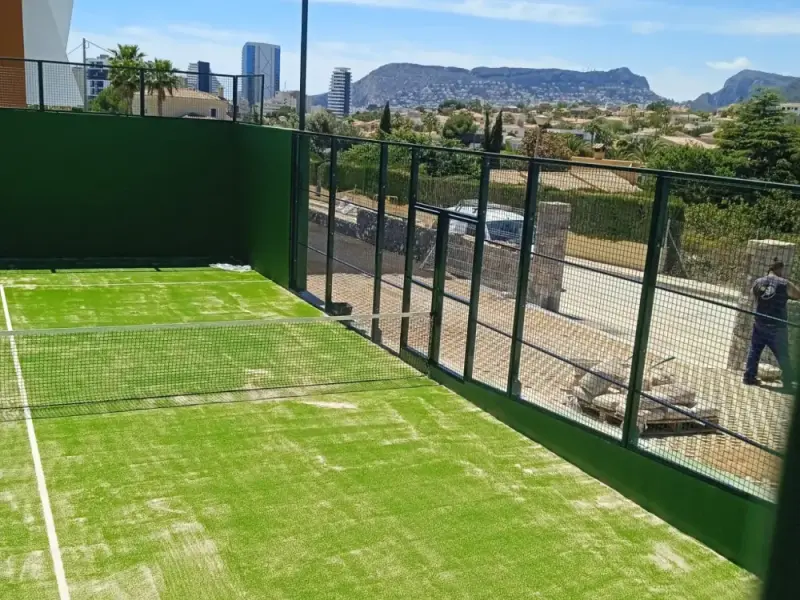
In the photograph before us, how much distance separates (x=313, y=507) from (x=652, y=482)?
2.67 m

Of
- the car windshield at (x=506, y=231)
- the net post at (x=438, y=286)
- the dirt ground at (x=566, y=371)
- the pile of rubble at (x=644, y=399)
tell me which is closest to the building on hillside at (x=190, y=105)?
the dirt ground at (x=566, y=371)

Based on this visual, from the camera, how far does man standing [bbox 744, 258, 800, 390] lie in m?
5.57

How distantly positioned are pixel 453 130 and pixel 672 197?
78.9 meters

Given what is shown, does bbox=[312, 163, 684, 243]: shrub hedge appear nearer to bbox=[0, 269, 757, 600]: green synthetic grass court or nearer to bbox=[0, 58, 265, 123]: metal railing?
bbox=[0, 269, 757, 600]: green synthetic grass court

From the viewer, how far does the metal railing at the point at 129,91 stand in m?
16.2

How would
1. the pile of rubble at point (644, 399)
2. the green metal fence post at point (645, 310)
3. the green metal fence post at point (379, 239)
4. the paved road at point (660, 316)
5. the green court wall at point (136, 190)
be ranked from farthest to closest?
the green court wall at point (136, 190) < the green metal fence post at point (379, 239) < the green metal fence post at point (645, 310) < the pile of rubble at point (644, 399) < the paved road at point (660, 316)

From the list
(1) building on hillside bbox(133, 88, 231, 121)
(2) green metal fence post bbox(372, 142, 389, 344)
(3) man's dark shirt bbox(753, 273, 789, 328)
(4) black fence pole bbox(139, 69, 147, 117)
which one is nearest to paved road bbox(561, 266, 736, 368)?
(3) man's dark shirt bbox(753, 273, 789, 328)

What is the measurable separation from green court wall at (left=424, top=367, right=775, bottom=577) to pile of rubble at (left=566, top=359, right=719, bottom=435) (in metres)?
0.25

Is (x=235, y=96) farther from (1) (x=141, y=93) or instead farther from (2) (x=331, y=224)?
(2) (x=331, y=224)

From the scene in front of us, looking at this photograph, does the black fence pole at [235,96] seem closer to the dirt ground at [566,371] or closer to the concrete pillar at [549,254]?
the dirt ground at [566,371]

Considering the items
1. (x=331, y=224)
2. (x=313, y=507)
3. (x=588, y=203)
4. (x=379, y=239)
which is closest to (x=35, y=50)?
(x=331, y=224)

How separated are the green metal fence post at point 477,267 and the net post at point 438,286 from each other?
2.02 ft

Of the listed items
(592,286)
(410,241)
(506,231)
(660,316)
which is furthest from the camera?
(410,241)

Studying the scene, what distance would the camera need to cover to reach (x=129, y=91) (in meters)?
17.2
